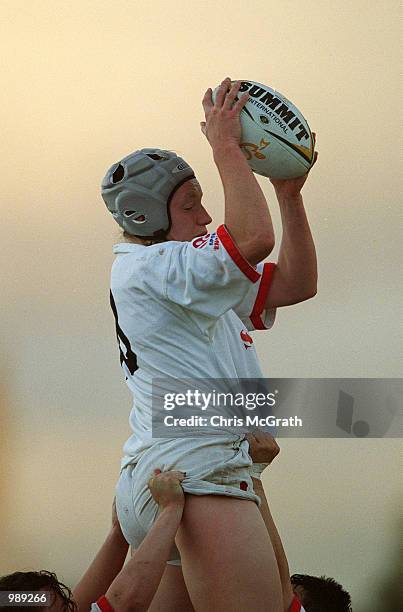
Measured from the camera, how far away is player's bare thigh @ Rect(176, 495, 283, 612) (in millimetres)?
1310

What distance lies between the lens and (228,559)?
131 centimetres

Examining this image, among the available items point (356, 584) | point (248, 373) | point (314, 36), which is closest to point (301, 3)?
point (314, 36)

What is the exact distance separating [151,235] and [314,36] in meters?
1.32

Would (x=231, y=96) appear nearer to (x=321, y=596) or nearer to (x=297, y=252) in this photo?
(x=297, y=252)

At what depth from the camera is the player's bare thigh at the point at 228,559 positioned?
1310mm

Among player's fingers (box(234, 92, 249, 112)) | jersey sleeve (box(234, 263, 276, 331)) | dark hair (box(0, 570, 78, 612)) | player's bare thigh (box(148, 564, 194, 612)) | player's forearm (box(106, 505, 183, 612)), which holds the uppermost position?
player's fingers (box(234, 92, 249, 112))

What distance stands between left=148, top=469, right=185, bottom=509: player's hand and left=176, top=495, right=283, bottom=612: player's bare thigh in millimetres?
32

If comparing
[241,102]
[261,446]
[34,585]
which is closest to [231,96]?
[241,102]

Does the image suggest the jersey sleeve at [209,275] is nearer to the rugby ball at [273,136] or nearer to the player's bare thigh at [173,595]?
the rugby ball at [273,136]

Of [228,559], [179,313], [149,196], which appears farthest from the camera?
[149,196]

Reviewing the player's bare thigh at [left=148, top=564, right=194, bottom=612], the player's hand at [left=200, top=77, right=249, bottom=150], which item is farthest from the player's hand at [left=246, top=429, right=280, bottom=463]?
the player's hand at [left=200, top=77, right=249, bottom=150]

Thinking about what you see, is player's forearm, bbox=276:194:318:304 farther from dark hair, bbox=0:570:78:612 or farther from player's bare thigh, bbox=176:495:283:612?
dark hair, bbox=0:570:78:612

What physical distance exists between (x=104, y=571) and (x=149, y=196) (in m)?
0.71

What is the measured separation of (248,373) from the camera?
1.53 m
